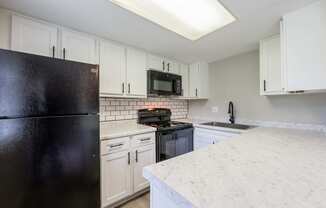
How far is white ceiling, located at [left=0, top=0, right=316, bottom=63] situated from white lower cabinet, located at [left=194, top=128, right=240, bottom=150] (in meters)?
1.33

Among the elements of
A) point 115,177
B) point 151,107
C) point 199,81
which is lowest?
point 115,177

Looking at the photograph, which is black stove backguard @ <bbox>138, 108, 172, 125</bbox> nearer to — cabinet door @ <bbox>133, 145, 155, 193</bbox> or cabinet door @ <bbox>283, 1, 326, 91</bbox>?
cabinet door @ <bbox>133, 145, 155, 193</bbox>

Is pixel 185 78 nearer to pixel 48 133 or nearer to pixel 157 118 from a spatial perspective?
pixel 157 118

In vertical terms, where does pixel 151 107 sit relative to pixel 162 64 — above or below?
below

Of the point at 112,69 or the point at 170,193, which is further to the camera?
the point at 112,69

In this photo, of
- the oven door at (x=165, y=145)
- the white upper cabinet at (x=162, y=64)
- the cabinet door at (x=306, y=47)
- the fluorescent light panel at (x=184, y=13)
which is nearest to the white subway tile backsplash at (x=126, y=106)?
the white upper cabinet at (x=162, y=64)

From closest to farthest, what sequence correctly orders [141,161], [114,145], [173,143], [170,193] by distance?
[170,193]
[114,145]
[141,161]
[173,143]

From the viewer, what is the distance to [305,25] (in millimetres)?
1448

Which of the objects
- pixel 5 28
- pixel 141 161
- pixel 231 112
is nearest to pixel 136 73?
pixel 141 161

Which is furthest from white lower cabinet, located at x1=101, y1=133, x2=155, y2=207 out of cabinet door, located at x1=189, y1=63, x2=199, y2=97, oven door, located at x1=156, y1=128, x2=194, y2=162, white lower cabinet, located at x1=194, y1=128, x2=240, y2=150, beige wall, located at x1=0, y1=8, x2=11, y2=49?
cabinet door, located at x1=189, y1=63, x2=199, y2=97

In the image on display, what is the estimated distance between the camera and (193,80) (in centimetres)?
305

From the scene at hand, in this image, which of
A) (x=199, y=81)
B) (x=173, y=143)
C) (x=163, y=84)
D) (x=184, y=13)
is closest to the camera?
(x=184, y=13)

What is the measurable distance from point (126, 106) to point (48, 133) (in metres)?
1.34

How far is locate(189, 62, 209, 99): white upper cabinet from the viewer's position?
298 centimetres
